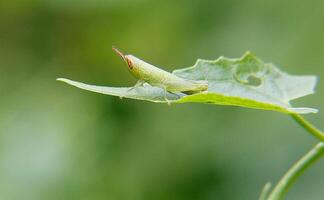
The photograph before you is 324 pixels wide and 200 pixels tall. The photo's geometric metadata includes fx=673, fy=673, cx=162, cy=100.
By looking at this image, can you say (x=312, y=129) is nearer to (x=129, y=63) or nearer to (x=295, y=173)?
(x=295, y=173)

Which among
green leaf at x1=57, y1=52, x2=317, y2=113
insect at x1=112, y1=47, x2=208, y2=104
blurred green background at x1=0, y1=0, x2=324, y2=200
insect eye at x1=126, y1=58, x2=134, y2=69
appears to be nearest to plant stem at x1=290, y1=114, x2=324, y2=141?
green leaf at x1=57, y1=52, x2=317, y2=113

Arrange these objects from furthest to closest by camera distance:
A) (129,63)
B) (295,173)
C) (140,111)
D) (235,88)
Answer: (140,111), (235,88), (295,173), (129,63)

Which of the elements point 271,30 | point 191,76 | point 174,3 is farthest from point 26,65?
point 191,76

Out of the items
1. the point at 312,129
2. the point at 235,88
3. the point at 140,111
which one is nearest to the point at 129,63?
the point at 235,88

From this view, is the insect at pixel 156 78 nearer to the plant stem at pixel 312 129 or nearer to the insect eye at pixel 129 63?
the insect eye at pixel 129 63

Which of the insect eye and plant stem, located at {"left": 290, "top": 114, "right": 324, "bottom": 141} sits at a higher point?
the insect eye

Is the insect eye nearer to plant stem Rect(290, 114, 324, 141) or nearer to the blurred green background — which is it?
plant stem Rect(290, 114, 324, 141)
